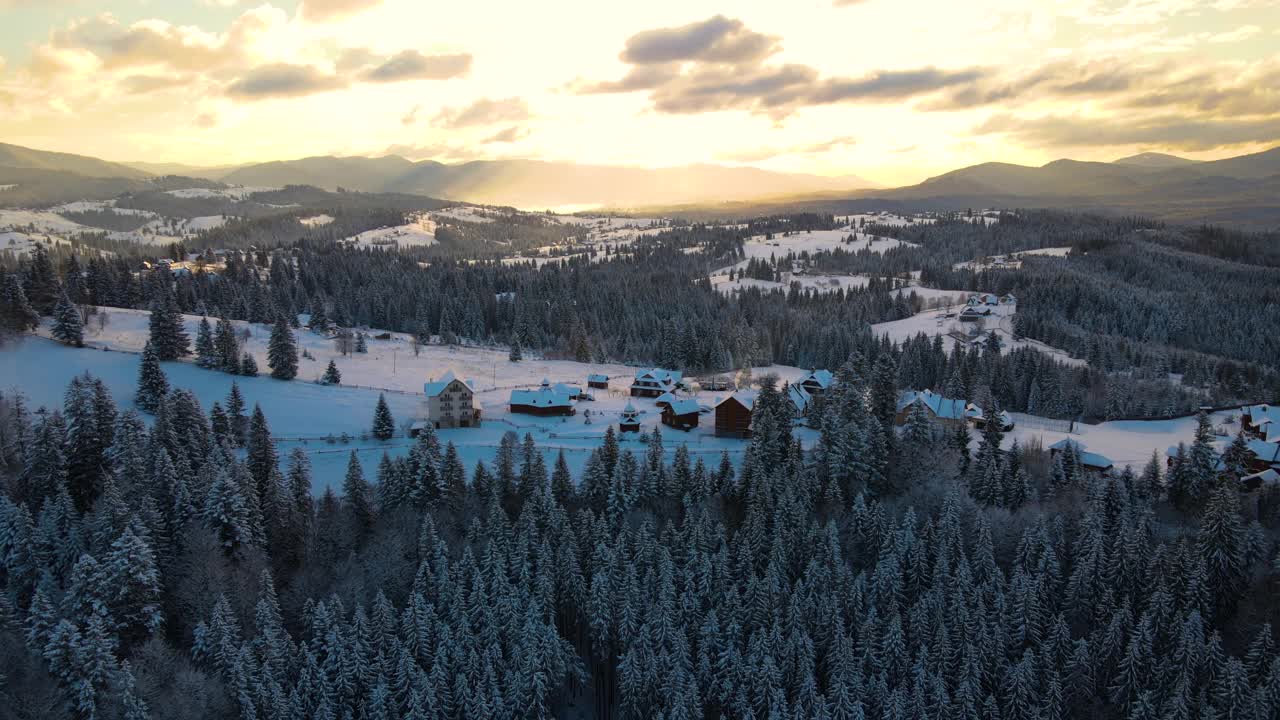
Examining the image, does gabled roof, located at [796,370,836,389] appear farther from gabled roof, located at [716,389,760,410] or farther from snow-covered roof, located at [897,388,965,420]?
gabled roof, located at [716,389,760,410]

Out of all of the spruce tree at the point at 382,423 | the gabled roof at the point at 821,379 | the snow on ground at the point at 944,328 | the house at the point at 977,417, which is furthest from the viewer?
the snow on ground at the point at 944,328

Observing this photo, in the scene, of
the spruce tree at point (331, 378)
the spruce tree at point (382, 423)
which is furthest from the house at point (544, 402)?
the spruce tree at point (331, 378)

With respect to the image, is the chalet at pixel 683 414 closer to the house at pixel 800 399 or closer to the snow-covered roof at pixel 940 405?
the house at pixel 800 399

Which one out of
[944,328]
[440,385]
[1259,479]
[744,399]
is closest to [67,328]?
[440,385]

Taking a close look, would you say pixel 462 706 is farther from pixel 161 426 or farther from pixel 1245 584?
pixel 1245 584

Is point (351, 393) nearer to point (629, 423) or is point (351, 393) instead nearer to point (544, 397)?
point (544, 397)

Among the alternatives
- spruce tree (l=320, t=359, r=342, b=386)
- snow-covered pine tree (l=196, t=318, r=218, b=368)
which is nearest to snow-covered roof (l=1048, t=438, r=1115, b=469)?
spruce tree (l=320, t=359, r=342, b=386)

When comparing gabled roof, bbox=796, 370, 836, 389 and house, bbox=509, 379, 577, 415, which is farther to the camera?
gabled roof, bbox=796, 370, 836, 389
